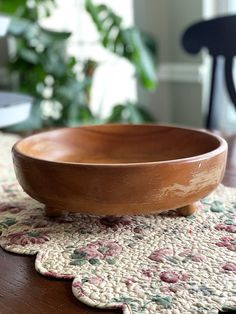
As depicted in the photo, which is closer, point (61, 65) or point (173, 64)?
point (61, 65)

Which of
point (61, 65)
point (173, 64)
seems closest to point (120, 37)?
point (61, 65)

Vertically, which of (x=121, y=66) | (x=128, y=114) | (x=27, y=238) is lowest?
(x=128, y=114)

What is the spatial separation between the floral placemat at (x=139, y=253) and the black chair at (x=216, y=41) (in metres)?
0.69

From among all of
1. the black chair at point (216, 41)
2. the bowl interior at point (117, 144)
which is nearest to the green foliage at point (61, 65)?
the black chair at point (216, 41)

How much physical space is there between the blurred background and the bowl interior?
136 centimetres

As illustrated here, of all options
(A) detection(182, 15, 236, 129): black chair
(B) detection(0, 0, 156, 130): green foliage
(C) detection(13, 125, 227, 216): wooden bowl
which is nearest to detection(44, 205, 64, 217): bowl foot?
(C) detection(13, 125, 227, 216): wooden bowl

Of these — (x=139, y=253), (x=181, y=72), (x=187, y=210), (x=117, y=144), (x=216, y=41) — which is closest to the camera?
(x=139, y=253)

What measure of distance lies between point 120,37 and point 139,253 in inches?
71.1

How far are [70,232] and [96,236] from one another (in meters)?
0.04

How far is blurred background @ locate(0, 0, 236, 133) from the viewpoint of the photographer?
2.22 metres

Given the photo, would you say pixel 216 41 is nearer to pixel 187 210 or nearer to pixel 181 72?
pixel 187 210

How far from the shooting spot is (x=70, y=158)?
30.1 inches

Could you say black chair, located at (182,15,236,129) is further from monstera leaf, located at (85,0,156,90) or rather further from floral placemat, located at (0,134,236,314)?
monstera leaf, located at (85,0,156,90)

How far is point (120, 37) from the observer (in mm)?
2193
